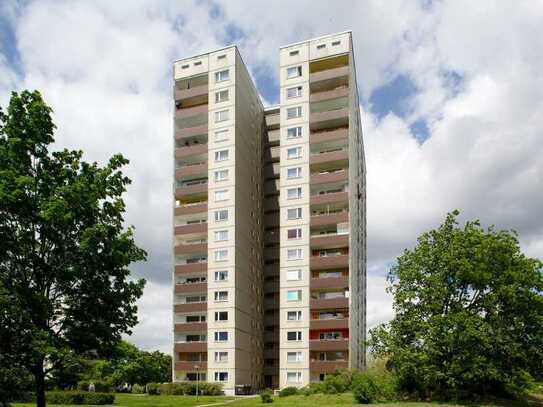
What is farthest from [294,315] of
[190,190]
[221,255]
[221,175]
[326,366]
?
[190,190]

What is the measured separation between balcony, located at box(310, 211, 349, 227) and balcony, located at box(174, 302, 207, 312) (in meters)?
18.3

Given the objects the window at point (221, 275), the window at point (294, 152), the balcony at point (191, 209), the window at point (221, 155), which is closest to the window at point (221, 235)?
the balcony at point (191, 209)

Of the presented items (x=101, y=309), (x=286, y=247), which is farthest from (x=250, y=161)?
(x=101, y=309)

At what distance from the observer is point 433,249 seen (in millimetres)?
42531

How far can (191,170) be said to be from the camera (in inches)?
2963

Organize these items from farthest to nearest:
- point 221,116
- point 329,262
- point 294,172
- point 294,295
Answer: point 221,116
point 294,172
point 294,295
point 329,262

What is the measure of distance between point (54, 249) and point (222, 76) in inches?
2234

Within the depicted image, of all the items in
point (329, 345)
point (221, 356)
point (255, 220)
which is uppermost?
point (255, 220)

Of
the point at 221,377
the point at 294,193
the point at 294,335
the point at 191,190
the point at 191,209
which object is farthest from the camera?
the point at 191,190

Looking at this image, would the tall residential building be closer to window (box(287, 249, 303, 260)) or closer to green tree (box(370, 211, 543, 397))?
window (box(287, 249, 303, 260))

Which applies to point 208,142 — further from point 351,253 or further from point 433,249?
point 433,249

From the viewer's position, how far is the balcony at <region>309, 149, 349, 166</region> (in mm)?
70625

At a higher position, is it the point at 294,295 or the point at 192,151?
the point at 192,151

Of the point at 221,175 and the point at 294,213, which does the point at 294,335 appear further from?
the point at 221,175
